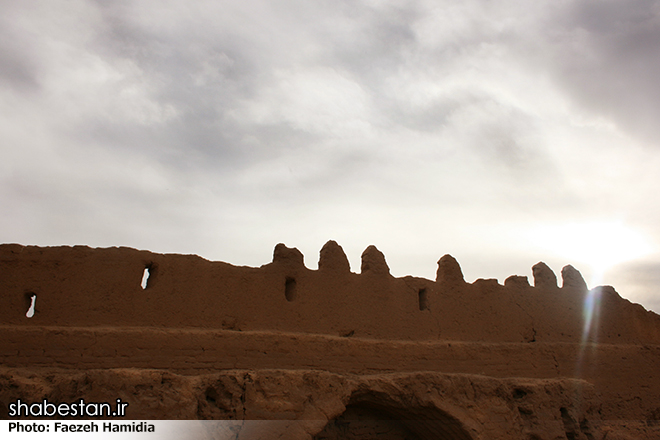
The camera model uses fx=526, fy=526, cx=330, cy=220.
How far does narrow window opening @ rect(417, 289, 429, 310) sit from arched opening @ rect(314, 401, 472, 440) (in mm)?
1636

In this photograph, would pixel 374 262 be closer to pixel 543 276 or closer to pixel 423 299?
pixel 423 299

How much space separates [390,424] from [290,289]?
7.33 ft

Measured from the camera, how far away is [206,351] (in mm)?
6188

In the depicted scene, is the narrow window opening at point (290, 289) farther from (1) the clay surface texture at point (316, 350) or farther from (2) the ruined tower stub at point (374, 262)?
(2) the ruined tower stub at point (374, 262)

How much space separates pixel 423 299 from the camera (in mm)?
7949

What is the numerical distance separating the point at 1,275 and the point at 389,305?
495cm

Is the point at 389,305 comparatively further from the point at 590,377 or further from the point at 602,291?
the point at 602,291

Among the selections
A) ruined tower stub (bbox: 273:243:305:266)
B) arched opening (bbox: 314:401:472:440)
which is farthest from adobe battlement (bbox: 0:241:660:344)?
arched opening (bbox: 314:401:472:440)

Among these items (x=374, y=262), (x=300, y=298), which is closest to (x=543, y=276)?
(x=374, y=262)

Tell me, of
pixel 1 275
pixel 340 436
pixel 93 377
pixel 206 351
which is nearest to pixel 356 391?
pixel 340 436

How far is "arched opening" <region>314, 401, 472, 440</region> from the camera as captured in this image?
664 cm

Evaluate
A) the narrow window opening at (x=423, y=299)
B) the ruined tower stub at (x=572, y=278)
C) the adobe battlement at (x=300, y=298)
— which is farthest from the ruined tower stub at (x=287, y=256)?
the ruined tower stub at (x=572, y=278)

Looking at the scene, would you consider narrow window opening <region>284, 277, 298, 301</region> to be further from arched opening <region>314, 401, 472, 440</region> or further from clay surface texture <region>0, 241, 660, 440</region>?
arched opening <region>314, 401, 472, 440</region>

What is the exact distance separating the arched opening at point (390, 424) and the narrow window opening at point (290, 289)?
1.60 meters
